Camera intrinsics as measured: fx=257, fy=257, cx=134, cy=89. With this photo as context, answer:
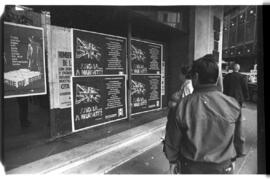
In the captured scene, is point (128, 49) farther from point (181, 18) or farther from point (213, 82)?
point (213, 82)

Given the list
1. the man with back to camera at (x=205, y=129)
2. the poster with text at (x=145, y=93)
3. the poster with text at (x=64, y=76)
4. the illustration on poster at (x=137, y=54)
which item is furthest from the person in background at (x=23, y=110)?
the man with back to camera at (x=205, y=129)

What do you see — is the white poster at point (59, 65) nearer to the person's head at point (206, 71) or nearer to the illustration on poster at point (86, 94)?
the illustration on poster at point (86, 94)

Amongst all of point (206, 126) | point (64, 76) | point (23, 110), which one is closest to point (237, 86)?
point (64, 76)

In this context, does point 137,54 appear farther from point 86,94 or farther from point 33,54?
point 33,54

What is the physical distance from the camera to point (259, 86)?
7.98 feet

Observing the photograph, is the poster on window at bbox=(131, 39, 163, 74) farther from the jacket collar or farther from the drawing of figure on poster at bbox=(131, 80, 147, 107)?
the jacket collar

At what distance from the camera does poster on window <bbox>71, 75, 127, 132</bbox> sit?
17.6 ft

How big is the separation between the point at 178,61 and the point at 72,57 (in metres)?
4.61

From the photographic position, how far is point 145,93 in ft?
25.1

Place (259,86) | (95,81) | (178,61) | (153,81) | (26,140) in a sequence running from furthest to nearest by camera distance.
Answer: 1. (178,61)
2. (153,81)
3. (95,81)
4. (26,140)
5. (259,86)

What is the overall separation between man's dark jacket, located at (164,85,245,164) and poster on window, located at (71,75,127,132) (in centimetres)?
353

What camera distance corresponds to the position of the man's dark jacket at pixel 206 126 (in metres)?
2.05

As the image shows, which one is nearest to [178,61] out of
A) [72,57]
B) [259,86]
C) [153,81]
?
[153,81]

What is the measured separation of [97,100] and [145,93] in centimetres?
217
